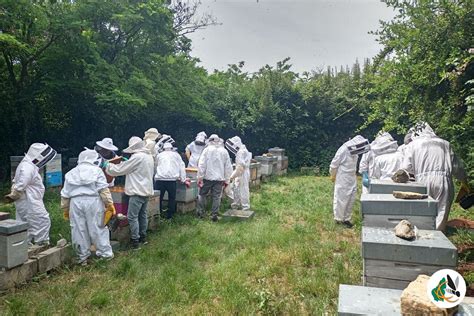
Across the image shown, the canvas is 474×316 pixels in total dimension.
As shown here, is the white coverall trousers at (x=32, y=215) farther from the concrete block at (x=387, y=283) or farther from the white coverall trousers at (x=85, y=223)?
the concrete block at (x=387, y=283)

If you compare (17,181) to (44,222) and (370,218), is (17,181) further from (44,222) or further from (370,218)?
(370,218)

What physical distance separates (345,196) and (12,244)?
17.6ft

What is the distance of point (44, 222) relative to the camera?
5242 mm

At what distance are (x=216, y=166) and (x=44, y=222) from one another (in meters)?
3.17

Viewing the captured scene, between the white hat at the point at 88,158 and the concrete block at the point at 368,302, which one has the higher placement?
the white hat at the point at 88,158

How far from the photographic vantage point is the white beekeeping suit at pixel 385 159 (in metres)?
6.18

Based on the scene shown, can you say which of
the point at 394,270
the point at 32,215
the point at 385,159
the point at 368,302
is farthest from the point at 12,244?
the point at 385,159

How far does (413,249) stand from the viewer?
8.56 ft

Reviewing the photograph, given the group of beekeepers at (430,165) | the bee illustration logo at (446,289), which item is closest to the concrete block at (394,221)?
the group of beekeepers at (430,165)

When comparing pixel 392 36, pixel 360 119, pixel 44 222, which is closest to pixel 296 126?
pixel 360 119

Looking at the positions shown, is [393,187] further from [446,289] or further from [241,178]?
[241,178]

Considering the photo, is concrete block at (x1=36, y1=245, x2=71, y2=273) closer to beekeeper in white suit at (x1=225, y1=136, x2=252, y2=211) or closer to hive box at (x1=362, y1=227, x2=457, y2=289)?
hive box at (x1=362, y1=227, x2=457, y2=289)

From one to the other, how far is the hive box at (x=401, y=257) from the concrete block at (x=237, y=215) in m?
4.54

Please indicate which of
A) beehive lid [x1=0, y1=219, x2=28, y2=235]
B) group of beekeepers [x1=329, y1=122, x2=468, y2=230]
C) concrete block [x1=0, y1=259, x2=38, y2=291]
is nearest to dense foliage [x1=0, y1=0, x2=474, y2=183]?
group of beekeepers [x1=329, y1=122, x2=468, y2=230]
